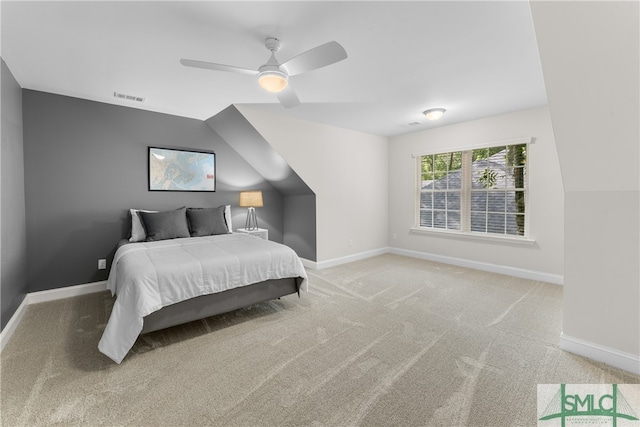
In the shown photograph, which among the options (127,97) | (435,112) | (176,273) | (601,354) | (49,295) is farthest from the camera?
(435,112)

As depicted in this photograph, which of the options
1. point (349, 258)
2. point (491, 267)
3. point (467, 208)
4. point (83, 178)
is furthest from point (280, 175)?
point (491, 267)

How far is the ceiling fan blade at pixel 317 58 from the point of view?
5.97ft

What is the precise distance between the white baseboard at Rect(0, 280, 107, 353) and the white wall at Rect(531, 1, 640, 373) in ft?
15.2

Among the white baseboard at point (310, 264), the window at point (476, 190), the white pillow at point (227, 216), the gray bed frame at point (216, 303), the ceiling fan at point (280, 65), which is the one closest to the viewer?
the ceiling fan at point (280, 65)

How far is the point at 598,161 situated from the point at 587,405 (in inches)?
62.1

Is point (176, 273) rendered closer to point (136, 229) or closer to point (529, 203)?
point (136, 229)

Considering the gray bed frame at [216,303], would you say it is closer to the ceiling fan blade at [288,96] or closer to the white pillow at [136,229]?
the white pillow at [136,229]

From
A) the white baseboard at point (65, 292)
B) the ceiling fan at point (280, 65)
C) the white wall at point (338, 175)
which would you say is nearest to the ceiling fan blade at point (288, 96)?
the ceiling fan at point (280, 65)

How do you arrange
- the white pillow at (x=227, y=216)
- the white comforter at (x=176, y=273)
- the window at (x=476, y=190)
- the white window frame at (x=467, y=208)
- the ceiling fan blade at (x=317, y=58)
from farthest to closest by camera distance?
1. the white pillow at (x=227, y=216)
2. the window at (x=476, y=190)
3. the white window frame at (x=467, y=208)
4. the white comforter at (x=176, y=273)
5. the ceiling fan blade at (x=317, y=58)

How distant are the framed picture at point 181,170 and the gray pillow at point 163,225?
0.58 meters

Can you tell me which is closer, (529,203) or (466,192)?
(529,203)

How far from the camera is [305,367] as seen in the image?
2.02m

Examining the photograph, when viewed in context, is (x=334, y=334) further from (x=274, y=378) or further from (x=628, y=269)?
(x=628, y=269)

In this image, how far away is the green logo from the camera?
1.57 metres
